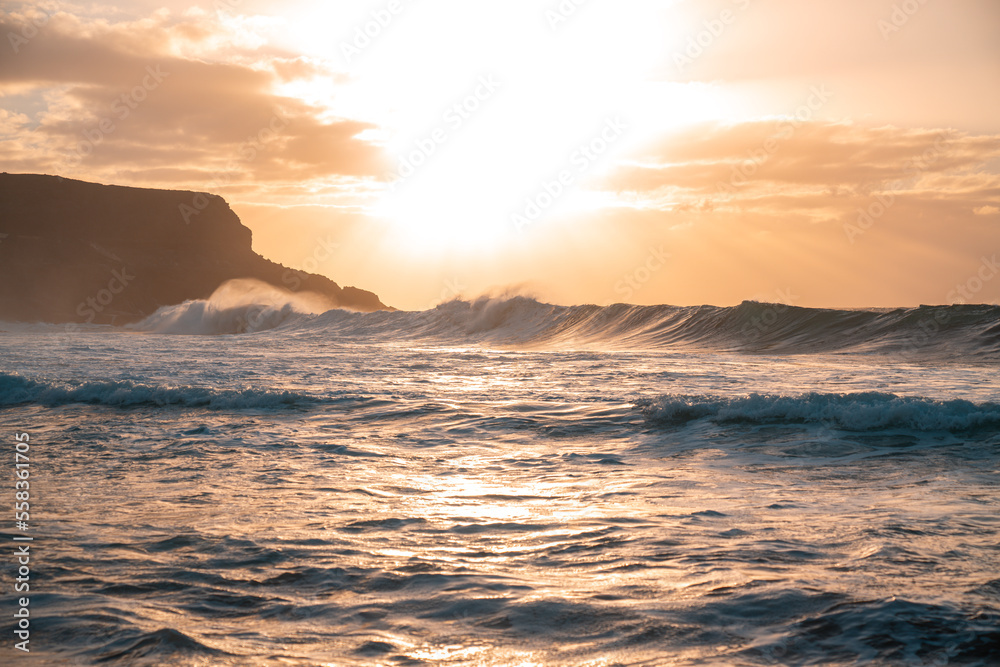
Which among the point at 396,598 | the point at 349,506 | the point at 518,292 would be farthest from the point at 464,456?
the point at 518,292

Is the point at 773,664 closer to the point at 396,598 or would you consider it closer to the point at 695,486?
the point at 396,598

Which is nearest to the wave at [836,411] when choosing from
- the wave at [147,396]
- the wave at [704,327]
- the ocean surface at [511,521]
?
the ocean surface at [511,521]

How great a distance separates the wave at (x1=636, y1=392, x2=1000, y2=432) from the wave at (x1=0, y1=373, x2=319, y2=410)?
5.45 metres

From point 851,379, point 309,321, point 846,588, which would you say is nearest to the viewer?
point 846,588

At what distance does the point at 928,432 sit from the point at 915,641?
19.4 feet

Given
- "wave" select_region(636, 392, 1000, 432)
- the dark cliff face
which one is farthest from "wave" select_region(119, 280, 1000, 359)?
the dark cliff face

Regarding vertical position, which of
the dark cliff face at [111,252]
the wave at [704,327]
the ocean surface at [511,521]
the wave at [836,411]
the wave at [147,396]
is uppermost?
the dark cliff face at [111,252]

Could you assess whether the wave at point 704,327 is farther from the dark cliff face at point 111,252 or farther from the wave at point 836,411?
the dark cliff face at point 111,252

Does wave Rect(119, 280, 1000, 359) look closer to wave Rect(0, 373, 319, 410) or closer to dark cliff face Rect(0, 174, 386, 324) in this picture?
wave Rect(0, 373, 319, 410)

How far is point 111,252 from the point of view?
94.3 m

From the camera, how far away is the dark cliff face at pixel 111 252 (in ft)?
284

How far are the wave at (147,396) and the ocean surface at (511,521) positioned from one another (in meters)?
0.06

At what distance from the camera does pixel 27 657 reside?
2873 mm

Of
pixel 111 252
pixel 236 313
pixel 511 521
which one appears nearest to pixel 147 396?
pixel 511 521
